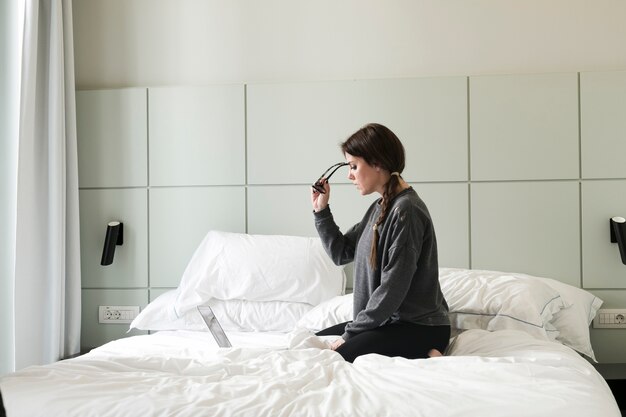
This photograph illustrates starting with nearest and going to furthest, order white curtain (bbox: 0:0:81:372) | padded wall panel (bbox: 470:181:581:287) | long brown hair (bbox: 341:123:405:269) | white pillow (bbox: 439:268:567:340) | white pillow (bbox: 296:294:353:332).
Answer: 1. long brown hair (bbox: 341:123:405:269)
2. white pillow (bbox: 439:268:567:340)
3. white pillow (bbox: 296:294:353:332)
4. white curtain (bbox: 0:0:81:372)
5. padded wall panel (bbox: 470:181:581:287)

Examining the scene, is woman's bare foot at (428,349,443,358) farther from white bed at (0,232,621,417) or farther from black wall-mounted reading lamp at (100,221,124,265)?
black wall-mounted reading lamp at (100,221,124,265)

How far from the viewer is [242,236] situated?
334 centimetres

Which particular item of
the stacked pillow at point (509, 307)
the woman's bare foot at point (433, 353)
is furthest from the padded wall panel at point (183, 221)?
the woman's bare foot at point (433, 353)

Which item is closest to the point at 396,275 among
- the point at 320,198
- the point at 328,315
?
the point at 320,198

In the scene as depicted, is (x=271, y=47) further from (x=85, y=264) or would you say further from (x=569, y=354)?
(x=569, y=354)

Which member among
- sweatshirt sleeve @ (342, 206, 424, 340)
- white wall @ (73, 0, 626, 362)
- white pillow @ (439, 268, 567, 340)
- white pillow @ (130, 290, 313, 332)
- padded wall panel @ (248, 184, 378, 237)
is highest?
white wall @ (73, 0, 626, 362)

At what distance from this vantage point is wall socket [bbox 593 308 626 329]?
3.28 m

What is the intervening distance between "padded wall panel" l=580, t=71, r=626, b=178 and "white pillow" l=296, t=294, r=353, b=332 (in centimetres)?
136

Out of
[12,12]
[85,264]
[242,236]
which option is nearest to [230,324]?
[242,236]

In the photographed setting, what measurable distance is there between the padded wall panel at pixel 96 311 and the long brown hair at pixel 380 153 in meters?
1.64

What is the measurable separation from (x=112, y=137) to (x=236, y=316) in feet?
3.92

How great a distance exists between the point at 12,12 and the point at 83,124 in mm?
685

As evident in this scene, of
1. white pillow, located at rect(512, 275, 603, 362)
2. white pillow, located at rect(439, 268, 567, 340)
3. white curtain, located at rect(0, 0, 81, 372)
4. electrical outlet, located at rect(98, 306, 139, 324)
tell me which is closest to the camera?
white pillow, located at rect(439, 268, 567, 340)

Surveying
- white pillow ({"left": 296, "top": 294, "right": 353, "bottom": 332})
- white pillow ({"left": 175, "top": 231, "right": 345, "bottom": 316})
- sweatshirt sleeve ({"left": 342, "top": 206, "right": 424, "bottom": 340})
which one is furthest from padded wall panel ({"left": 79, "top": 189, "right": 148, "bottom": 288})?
sweatshirt sleeve ({"left": 342, "top": 206, "right": 424, "bottom": 340})
